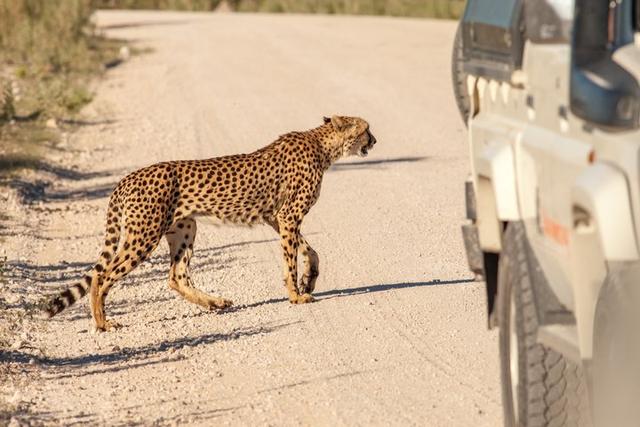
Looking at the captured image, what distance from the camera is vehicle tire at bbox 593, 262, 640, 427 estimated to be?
3.99 m

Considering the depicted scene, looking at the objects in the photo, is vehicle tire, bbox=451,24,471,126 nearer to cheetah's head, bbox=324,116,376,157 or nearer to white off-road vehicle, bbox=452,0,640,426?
white off-road vehicle, bbox=452,0,640,426

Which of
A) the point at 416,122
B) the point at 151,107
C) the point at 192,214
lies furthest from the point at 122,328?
the point at 151,107

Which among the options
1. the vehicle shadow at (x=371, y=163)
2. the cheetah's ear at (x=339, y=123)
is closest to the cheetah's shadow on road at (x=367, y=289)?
the cheetah's ear at (x=339, y=123)

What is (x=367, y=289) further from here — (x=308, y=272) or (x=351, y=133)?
(x=351, y=133)

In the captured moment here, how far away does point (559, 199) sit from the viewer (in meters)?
4.66

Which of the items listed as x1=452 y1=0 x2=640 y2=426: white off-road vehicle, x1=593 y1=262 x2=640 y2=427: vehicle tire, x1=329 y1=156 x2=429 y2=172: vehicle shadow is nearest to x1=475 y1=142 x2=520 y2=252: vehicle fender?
x1=452 y1=0 x2=640 y2=426: white off-road vehicle

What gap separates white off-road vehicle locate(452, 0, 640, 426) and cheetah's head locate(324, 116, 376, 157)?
10.5 feet

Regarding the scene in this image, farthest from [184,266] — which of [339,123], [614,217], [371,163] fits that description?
[371,163]

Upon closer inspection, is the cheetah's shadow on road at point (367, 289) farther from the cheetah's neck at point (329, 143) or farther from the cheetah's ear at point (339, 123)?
the cheetah's ear at point (339, 123)

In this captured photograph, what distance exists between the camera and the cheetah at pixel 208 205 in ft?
28.0

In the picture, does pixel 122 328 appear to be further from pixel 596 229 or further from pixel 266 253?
pixel 596 229

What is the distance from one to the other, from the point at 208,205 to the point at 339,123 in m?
1.17

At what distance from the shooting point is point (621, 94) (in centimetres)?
397

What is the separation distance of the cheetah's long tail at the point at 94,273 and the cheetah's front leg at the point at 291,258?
0.96 metres
